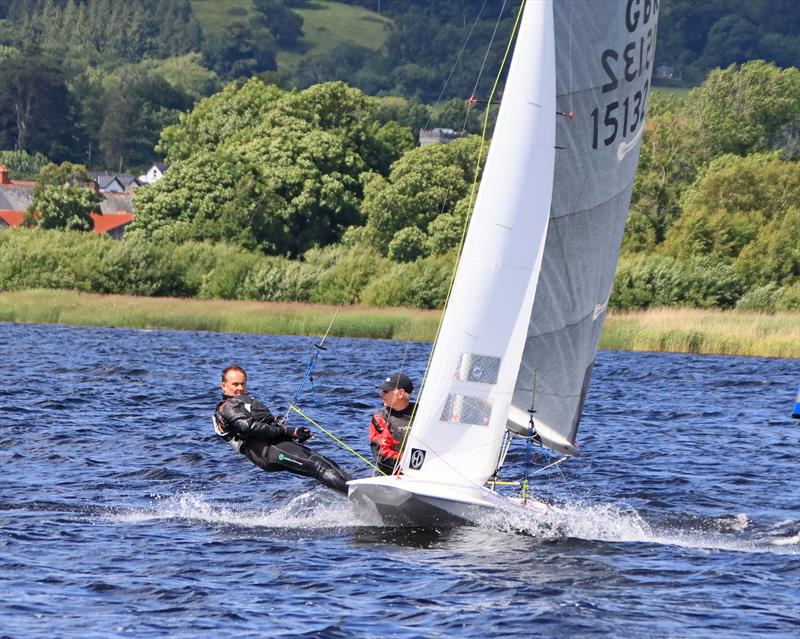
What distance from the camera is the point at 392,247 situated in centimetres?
7025

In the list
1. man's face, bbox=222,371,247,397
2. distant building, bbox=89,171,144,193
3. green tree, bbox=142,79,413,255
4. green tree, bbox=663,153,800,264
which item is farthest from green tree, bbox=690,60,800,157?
distant building, bbox=89,171,144,193

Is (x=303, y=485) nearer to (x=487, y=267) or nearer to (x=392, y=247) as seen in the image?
(x=487, y=267)

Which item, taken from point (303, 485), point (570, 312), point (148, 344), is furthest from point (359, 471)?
point (148, 344)

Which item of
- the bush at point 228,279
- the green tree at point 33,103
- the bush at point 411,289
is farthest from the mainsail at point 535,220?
the green tree at point 33,103

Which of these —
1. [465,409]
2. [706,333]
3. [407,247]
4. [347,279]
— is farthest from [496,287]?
[407,247]

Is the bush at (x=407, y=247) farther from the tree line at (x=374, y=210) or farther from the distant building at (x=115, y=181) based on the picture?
the distant building at (x=115, y=181)

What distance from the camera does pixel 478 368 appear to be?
548 inches

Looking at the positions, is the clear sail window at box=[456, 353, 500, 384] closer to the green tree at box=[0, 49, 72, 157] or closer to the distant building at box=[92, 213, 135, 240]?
the distant building at box=[92, 213, 135, 240]

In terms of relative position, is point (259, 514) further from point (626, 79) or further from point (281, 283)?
point (281, 283)

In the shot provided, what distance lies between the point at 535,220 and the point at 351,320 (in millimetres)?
34606

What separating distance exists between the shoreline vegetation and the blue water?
610 inches

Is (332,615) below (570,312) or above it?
below

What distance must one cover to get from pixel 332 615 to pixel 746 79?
278 feet

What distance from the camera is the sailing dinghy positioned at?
44.9 feet
